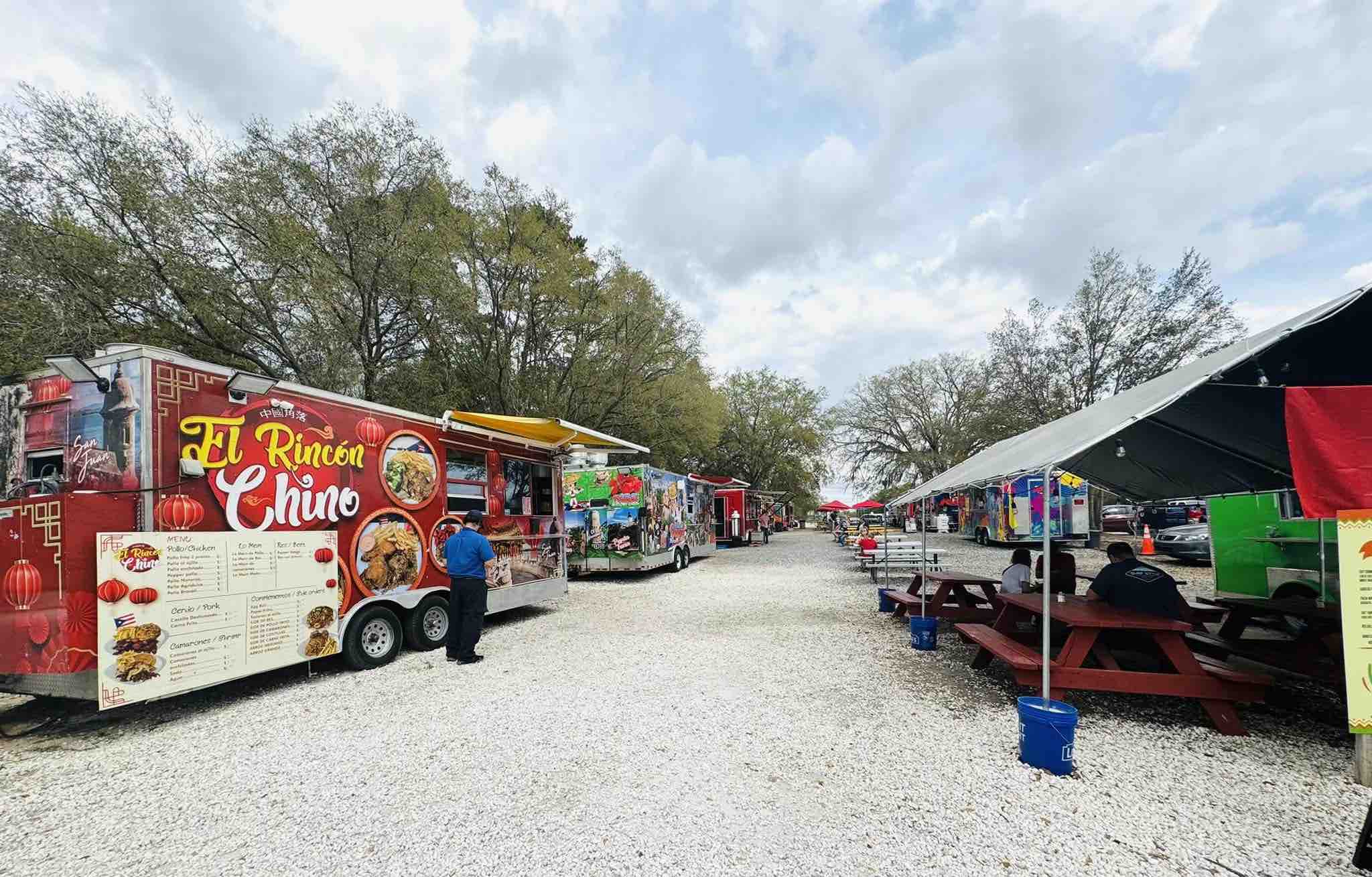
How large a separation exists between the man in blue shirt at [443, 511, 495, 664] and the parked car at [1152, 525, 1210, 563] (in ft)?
57.3

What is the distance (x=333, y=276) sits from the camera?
1253 cm

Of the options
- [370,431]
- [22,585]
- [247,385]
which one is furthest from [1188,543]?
[22,585]

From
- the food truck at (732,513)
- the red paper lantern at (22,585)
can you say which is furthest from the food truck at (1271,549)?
the food truck at (732,513)

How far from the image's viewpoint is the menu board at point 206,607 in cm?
421

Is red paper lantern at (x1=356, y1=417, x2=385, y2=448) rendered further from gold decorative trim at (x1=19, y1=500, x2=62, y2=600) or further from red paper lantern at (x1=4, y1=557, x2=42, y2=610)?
red paper lantern at (x1=4, y1=557, x2=42, y2=610)

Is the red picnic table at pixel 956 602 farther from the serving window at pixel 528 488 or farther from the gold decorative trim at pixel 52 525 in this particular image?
the gold decorative trim at pixel 52 525

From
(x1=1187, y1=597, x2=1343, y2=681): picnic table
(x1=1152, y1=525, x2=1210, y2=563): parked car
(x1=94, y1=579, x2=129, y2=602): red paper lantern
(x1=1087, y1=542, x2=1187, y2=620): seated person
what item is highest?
(x1=94, y1=579, x2=129, y2=602): red paper lantern

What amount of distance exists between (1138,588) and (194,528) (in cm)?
782

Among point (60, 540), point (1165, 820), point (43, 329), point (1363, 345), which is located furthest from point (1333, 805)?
point (43, 329)

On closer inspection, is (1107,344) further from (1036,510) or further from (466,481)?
(466,481)

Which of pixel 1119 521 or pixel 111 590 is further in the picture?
pixel 1119 521

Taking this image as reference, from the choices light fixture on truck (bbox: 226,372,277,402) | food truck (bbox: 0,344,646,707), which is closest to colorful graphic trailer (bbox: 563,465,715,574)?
food truck (bbox: 0,344,646,707)

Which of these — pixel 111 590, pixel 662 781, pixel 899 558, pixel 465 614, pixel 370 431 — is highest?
pixel 370 431

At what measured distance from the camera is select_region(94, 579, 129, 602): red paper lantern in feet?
13.5
